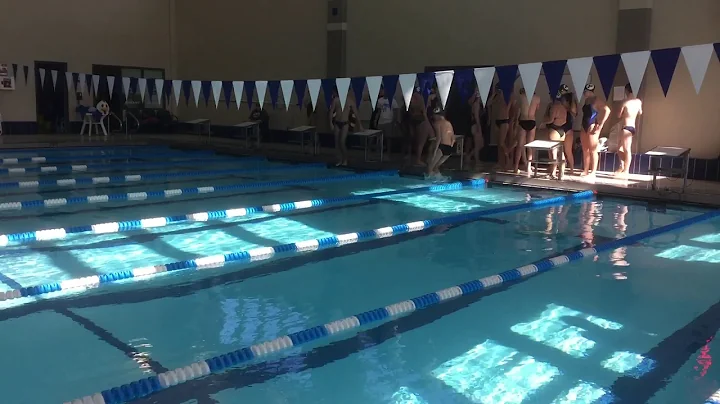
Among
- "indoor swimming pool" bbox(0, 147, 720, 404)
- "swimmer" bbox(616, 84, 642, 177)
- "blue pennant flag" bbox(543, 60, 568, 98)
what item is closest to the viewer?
"indoor swimming pool" bbox(0, 147, 720, 404)

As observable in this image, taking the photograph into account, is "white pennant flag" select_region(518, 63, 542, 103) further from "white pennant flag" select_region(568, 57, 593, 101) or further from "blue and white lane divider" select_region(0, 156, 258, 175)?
"blue and white lane divider" select_region(0, 156, 258, 175)

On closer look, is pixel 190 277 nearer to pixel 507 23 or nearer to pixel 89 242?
pixel 89 242

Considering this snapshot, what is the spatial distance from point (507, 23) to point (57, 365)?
9657 mm

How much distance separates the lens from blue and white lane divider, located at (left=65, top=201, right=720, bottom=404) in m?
2.46

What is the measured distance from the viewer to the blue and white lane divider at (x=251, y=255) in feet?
12.4

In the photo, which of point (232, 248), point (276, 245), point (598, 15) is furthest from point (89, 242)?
point (598, 15)

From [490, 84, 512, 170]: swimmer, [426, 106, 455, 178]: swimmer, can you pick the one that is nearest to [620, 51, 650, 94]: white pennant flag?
[426, 106, 455, 178]: swimmer

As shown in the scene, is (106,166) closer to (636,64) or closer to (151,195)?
(151,195)

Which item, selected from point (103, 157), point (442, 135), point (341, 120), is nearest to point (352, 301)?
point (442, 135)

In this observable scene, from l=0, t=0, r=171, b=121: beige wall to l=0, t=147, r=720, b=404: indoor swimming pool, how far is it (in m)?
9.16

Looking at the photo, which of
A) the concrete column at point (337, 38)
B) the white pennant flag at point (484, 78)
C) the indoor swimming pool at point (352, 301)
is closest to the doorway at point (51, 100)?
the concrete column at point (337, 38)

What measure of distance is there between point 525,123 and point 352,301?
611 cm

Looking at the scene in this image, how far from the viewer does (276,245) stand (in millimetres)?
5012

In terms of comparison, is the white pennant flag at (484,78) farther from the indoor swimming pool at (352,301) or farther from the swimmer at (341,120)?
the swimmer at (341,120)
